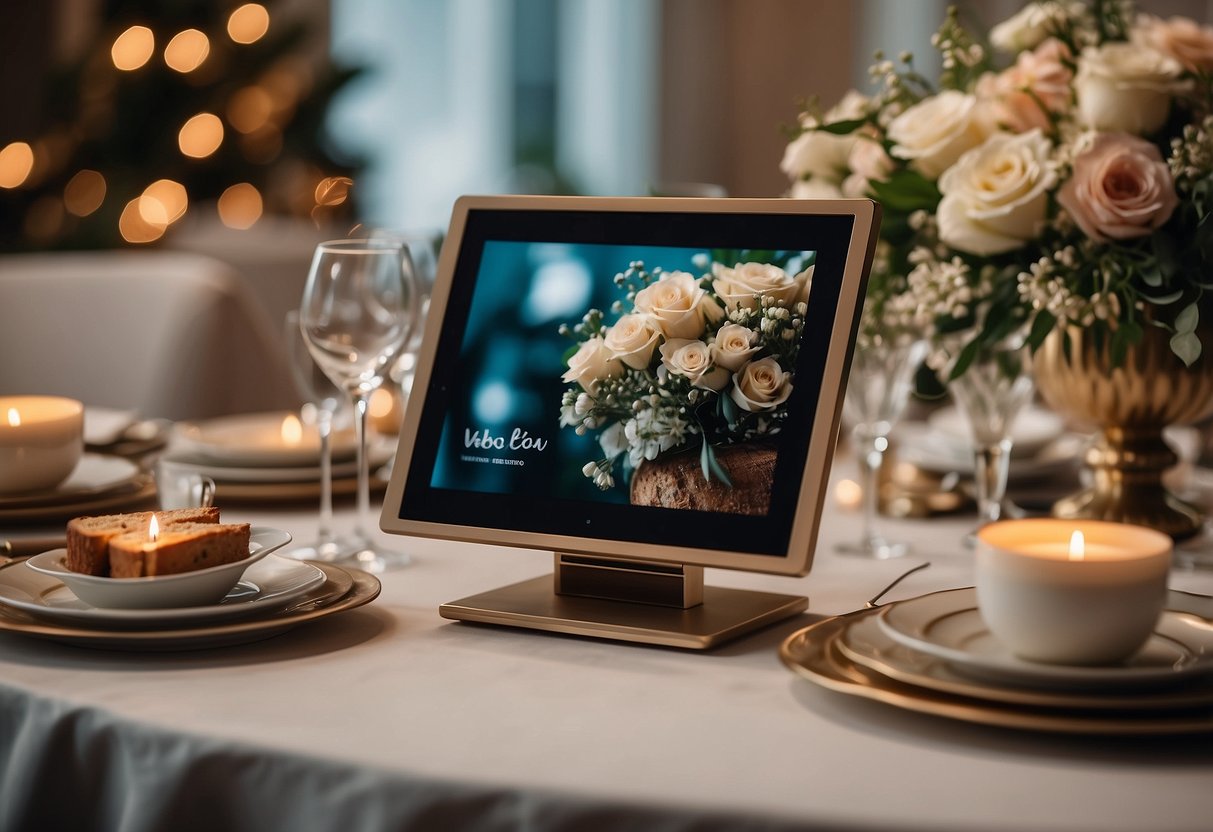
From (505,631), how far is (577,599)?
69mm

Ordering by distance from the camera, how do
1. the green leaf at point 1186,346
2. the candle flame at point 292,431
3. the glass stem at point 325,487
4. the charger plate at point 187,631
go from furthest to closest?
the candle flame at point 292,431 < the glass stem at point 325,487 < the green leaf at point 1186,346 < the charger plate at point 187,631

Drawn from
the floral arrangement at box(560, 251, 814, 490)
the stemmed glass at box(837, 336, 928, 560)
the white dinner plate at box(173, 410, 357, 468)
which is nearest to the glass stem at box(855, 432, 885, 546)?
the stemmed glass at box(837, 336, 928, 560)

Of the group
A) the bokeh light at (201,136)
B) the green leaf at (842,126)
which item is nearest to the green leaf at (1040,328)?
the green leaf at (842,126)

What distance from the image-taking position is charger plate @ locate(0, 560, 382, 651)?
90 centimetres

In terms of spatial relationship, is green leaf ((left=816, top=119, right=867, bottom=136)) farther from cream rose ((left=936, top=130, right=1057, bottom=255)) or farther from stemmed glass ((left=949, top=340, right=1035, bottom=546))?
stemmed glass ((left=949, top=340, right=1035, bottom=546))

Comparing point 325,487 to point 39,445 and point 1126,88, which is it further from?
point 1126,88

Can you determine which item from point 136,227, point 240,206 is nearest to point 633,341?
point 136,227

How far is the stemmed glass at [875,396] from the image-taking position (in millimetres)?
1304

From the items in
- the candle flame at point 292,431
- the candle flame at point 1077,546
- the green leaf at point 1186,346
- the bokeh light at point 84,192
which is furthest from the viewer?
the bokeh light at point 84,192

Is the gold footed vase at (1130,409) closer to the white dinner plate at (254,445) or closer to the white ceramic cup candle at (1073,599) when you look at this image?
the white ceramic cup candle at (1073,599)

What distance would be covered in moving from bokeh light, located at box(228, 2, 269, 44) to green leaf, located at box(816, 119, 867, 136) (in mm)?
3247

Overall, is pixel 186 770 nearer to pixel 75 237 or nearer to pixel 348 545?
pixel 348 545

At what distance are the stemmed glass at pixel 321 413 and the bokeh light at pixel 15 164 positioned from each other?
2751 mm

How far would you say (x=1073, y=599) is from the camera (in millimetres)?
755
